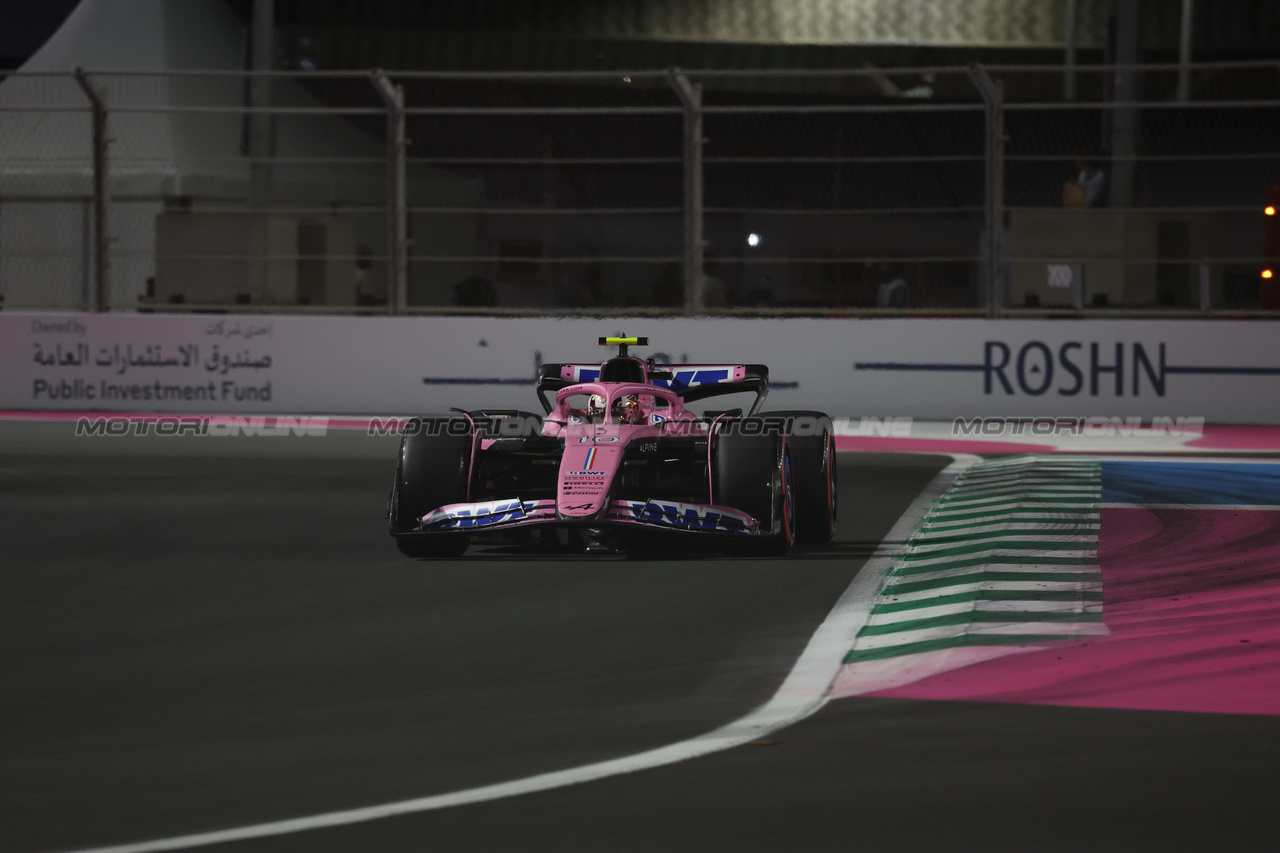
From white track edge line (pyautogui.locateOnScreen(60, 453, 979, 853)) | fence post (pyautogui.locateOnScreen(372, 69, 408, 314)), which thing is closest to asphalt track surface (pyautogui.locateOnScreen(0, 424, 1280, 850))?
white track edge line (pyautogui.locateOnScreen(60, 453, 979, 853))

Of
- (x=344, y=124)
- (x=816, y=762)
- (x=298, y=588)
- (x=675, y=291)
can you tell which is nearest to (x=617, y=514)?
(x=298, y=588)

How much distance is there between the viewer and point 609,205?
2303 cm

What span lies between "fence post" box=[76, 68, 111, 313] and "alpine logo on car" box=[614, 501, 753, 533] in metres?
11.8

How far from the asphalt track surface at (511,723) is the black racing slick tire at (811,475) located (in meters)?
0.33

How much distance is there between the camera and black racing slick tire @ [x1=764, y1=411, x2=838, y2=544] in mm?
9750

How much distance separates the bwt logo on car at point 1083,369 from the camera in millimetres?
17594

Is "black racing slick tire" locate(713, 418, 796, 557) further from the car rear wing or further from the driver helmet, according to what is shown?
the car rear wing

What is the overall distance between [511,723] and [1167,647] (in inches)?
A: 105

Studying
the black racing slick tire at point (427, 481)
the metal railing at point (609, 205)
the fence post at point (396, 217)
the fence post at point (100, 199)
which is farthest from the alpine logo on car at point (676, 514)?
the fence post at point (100, 199)

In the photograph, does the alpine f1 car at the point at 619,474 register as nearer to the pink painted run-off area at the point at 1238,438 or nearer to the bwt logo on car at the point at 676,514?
the bwt logo on car at the point at 676,514

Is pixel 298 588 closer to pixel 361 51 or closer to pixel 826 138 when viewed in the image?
pixel 826 138

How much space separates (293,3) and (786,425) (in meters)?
30.5

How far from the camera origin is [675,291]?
23953 millimetres

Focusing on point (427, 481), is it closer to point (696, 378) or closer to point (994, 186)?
point (696, 378)
